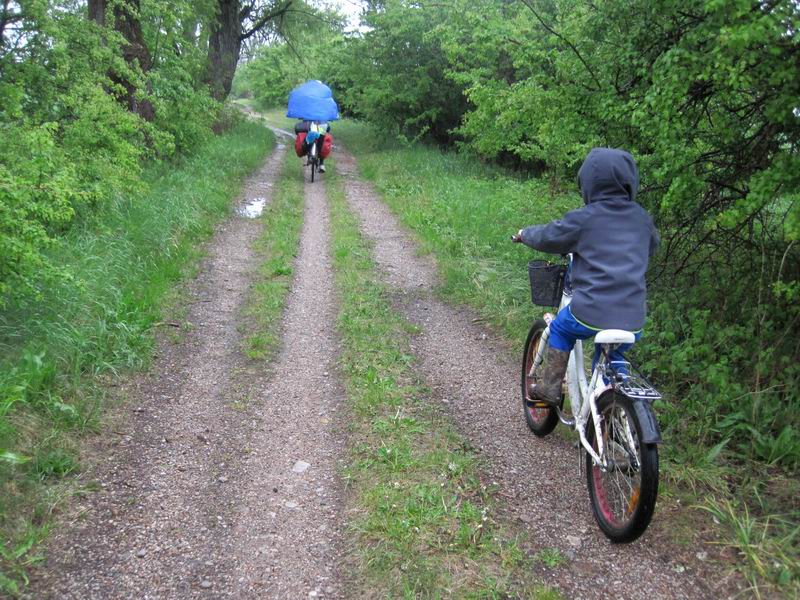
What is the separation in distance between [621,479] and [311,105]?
14.4 metres

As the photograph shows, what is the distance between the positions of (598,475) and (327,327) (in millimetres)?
3647

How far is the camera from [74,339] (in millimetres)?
5020

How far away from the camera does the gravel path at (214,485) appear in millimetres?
3059

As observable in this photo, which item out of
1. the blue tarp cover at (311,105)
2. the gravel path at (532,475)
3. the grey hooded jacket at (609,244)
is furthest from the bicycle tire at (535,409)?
the blue tarp cover at (311,105)

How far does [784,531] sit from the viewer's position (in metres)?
3.20

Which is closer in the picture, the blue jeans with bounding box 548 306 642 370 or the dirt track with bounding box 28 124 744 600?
the dirt track with bounding box 28 124 744 600

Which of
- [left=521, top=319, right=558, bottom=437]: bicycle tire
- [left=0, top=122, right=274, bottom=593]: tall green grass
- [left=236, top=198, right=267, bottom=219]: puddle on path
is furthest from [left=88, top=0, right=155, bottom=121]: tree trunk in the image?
[left=521, top=319, right=558, bottom=437]: bicycle tire

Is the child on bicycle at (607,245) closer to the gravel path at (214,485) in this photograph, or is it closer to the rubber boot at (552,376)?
the rubber boot at (552,376)

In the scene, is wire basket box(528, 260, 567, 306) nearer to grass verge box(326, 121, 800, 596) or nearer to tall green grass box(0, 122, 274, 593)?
grass verge box(326, 121, 800, 596)

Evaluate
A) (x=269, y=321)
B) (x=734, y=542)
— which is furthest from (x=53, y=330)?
(x=734, y=542)

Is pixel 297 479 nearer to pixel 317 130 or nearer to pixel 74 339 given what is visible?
pixel 74 339

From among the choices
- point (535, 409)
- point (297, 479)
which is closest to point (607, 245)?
point (535, 409)

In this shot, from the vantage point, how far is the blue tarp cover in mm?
16016

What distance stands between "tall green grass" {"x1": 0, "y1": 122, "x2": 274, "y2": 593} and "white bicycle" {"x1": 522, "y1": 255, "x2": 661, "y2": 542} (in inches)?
113
